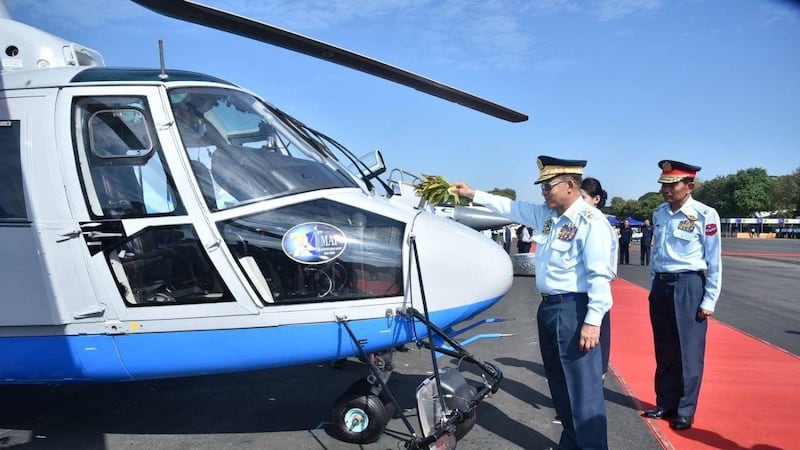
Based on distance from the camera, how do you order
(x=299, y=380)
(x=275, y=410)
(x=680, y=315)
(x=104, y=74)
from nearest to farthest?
(x=104, y=74)
(x=680, y=315)
(x=275, y=410)
(x=299, y=380)

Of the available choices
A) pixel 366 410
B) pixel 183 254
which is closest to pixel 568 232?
pixel 366 410

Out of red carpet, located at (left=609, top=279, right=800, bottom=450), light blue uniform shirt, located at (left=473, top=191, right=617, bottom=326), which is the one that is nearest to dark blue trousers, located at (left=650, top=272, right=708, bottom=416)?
red carpet, located at (left=609, top=279, right=800, bottom=450)

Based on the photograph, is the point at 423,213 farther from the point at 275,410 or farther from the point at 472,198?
the point at 275,410

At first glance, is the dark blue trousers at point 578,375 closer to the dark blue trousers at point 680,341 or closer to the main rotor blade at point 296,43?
the dark blue trousers at point 680,341

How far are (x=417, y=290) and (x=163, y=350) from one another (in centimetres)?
162

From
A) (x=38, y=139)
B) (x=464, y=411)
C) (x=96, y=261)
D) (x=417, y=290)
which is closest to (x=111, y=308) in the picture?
(x=96, y=261)

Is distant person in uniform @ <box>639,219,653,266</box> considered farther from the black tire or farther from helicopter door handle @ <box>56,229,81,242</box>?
helicopter door handle @ <box>56,229,81,242</box>

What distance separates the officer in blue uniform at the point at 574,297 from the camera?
9.53 feet

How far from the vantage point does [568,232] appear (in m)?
3.04

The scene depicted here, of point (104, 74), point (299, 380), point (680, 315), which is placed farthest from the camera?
Result: point (299, 380)

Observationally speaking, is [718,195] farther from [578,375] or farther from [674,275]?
[578,375]

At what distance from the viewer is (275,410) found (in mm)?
4281

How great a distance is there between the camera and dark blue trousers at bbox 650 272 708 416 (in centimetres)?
385

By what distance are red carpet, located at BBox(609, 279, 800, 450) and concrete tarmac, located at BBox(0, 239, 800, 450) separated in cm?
24
